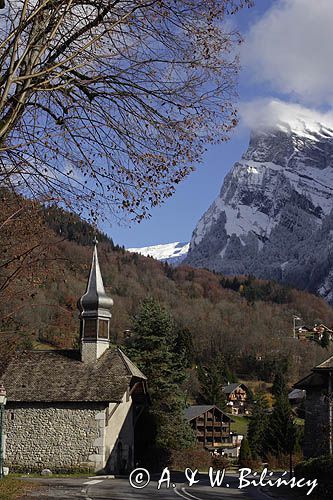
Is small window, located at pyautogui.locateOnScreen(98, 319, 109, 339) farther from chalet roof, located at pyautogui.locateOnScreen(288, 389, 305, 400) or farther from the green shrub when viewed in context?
chalet roof, located at pyautogui.locateOnScreen(288, 389, 305, 400)

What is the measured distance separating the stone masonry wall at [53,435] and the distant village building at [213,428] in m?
40.8

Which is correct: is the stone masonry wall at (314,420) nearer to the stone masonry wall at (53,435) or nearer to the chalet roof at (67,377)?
the chalet roof at (67,377)

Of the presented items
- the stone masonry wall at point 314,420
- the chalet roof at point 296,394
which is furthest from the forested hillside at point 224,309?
the stone masonry wall at point 314,420

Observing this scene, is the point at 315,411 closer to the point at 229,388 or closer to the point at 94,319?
the point at 94,319

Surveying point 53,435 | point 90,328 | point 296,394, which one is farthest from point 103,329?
point 296,394

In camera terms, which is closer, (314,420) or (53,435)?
(314,420)

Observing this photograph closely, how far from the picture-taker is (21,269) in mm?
9500

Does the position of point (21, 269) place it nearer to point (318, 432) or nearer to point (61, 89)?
point (61, 89)

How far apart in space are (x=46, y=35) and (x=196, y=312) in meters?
126

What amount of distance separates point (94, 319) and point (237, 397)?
216 feet

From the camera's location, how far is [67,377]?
110ft

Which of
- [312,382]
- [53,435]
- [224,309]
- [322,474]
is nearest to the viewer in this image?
[322,474]

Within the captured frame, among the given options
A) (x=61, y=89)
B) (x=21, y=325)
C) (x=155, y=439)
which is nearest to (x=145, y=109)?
(x=61, y=89)

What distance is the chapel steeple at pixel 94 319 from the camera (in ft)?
114
